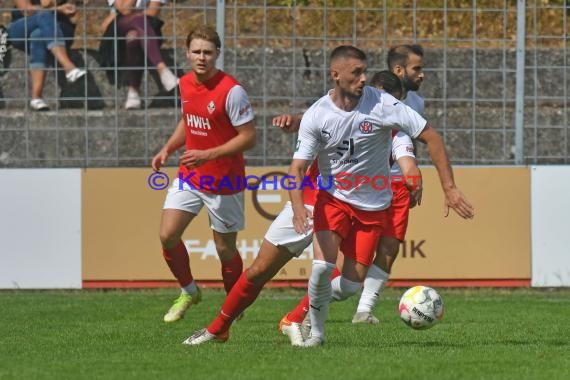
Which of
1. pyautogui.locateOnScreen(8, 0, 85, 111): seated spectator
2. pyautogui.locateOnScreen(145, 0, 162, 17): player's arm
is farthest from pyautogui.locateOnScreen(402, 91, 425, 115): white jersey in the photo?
pyautogui.locateOnScreen(8, 0, 85, 111): seated spectator

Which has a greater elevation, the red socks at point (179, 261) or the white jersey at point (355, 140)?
the white jersey at point (355, 140)

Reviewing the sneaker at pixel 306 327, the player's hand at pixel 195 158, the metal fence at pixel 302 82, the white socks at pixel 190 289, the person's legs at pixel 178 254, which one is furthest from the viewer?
the metal fence at pixel 302 82

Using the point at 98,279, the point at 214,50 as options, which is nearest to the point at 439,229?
the point at 98,279

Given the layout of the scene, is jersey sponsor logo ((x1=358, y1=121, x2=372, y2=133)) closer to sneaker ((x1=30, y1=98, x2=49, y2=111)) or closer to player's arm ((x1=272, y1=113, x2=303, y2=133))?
player's arm ((x1=272, y1=113, x2=303, y2=133))

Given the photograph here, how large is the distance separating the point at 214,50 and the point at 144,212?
4259mm

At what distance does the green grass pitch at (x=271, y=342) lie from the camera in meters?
7.34

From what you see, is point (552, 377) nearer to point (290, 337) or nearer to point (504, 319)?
point (290, 337)

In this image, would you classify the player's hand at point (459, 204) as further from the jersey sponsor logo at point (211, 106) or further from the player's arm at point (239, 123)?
the jersey sponsor logo at point (211, 106)

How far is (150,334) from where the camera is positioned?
386 inches

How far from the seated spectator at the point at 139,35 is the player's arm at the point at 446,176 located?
21.9 feet

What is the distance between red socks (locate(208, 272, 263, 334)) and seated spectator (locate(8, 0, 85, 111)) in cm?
650

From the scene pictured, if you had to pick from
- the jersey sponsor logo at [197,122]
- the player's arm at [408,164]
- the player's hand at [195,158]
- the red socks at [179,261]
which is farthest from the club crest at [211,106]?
the player's arm at [408,164]

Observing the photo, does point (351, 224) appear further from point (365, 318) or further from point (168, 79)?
point (168, 79)

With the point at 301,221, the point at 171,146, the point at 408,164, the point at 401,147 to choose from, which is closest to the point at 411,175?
the point at 408,164
